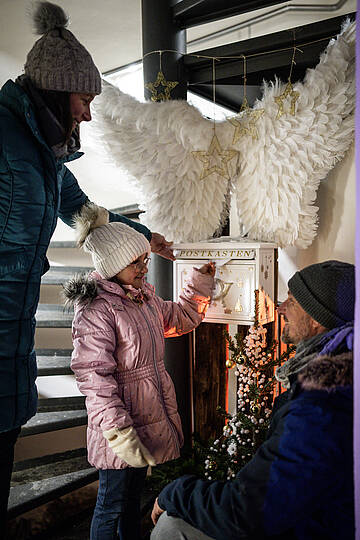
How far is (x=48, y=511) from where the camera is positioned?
2.29 metres

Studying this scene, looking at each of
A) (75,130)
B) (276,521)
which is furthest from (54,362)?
(276,521)

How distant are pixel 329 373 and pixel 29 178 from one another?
0.90 m

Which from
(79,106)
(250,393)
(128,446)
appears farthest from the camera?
(250,393)

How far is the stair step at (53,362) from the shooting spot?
2271 mm

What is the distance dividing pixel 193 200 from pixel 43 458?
1.40 metres

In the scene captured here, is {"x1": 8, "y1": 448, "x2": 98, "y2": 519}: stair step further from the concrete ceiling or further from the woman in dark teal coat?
the concrete ceiling

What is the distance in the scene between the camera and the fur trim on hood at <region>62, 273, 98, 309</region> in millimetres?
1700

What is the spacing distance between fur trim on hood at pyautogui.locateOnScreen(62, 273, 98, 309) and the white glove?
0.46 metres

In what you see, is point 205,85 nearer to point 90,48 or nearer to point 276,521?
point 90,48

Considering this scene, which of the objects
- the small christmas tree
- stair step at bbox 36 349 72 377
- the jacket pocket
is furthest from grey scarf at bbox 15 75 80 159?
→ stair step at bbox 36 349 72 377

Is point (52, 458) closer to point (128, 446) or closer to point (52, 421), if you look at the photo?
point (52, 421)

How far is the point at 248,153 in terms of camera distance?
2.01 meters

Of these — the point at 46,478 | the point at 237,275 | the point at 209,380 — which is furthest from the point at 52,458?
the point at 237,275

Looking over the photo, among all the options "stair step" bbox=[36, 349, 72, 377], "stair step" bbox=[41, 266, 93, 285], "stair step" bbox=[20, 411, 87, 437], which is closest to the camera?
"stair step" bbox=[20, 411, 87, 437]
